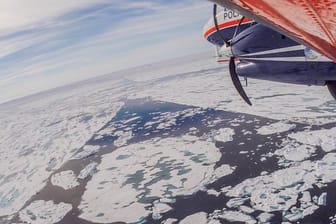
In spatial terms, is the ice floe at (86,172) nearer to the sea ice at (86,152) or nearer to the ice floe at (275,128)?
the sea ice at (86,152)

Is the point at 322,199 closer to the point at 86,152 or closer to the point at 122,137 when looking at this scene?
the point at 86,152

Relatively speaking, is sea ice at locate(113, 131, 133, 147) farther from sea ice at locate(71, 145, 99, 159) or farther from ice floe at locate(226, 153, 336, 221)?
ice floe at locate(226, 153, 336, 221)

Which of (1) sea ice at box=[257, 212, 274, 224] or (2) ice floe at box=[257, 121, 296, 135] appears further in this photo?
(2) ice floe at box=[257, 121, 296, 135]

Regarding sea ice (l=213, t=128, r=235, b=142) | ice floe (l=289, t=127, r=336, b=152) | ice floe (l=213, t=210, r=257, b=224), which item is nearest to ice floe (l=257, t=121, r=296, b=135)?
ice floe (l=289, t=127, r=336, b=152)

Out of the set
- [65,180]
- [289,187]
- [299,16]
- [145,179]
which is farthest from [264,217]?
[65,180]

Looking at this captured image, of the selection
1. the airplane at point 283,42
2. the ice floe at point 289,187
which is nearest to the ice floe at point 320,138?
the ice floe at point 289,187

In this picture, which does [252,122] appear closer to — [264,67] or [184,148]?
[184,148]
